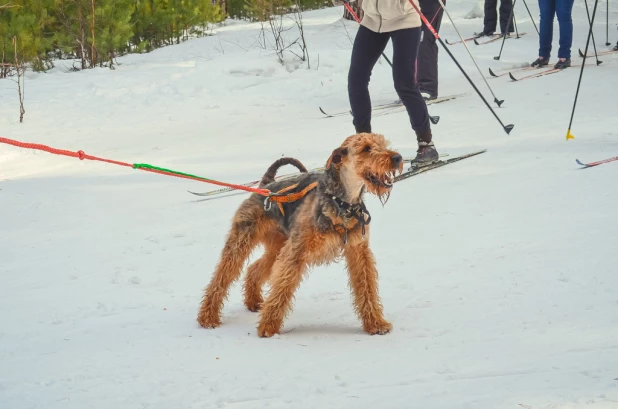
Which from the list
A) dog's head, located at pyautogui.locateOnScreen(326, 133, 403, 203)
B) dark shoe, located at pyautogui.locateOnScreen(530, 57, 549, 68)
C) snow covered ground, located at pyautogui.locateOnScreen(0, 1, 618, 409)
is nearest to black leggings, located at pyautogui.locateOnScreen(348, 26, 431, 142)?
snow covered ground, located at pyautogui.locateOnScreen(0, 1, 618, 409)

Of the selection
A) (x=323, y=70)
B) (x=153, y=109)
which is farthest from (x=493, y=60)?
(x=153, y=109)

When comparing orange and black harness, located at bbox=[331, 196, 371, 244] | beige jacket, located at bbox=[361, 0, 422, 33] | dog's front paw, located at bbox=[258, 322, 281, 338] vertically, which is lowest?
dog's front paw, located at bbox=[258, 322, 281, 338]

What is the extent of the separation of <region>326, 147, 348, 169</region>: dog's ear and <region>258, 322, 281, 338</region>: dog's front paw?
87cm

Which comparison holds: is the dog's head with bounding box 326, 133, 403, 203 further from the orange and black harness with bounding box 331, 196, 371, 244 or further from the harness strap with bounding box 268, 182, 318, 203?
the harness strap with bounding box 268, 182, 318, 203

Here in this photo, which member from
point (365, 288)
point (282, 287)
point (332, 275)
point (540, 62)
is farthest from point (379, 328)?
point (540, 62)

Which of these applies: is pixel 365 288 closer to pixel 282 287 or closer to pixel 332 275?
pixel 282 287

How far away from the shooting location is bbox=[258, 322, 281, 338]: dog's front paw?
3732 millimetres

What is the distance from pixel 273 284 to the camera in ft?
12.1

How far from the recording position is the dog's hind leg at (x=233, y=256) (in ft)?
13.3

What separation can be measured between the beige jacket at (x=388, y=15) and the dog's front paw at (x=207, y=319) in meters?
3.14

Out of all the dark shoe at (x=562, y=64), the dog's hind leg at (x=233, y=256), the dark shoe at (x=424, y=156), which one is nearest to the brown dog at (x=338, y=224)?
the dog's hind leg at (x=233, y=256)

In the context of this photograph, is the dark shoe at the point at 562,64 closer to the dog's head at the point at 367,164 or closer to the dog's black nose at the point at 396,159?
the dog's head at the point at 367,164

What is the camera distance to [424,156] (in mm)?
6816

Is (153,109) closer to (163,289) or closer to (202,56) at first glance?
Result: (202,56)
